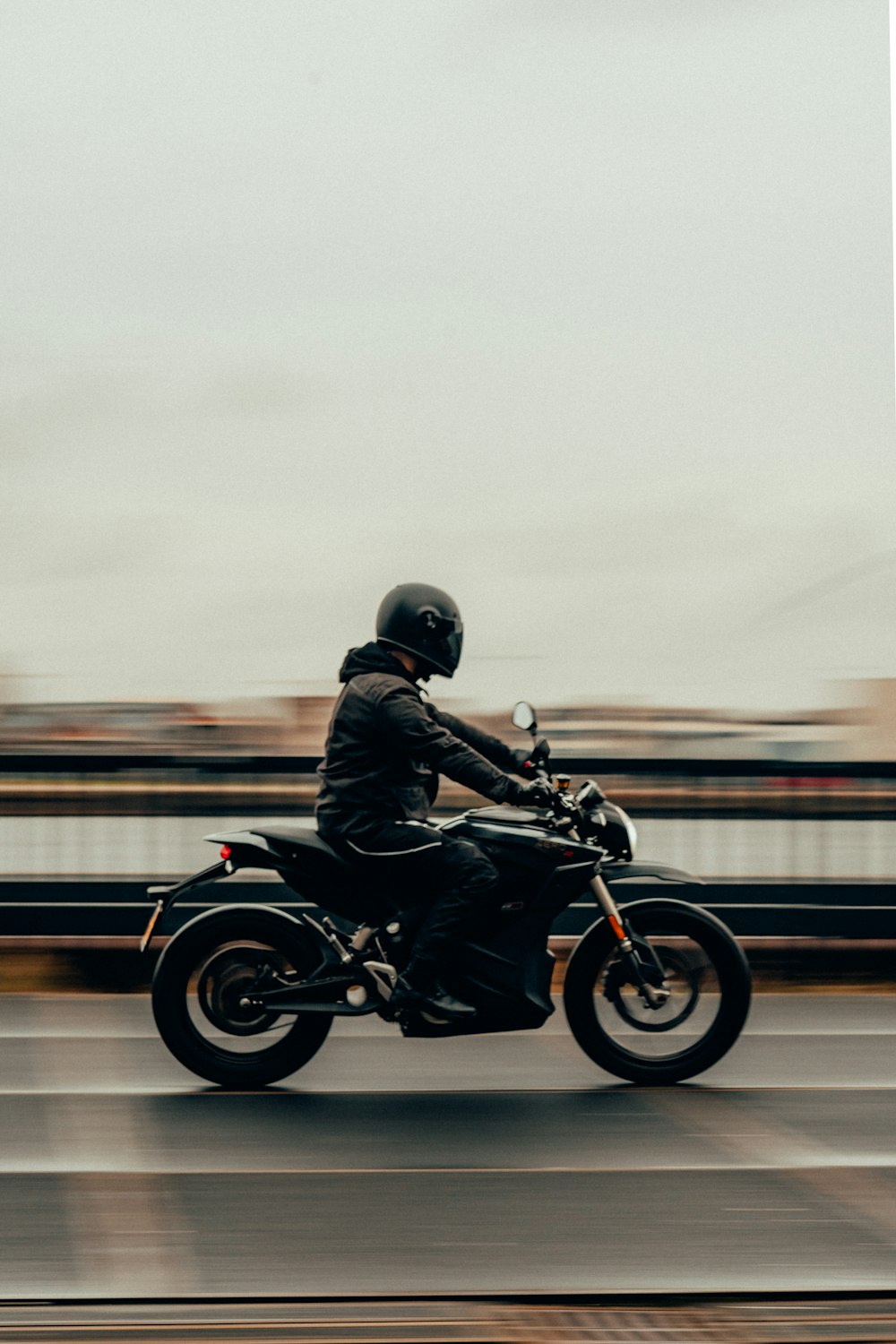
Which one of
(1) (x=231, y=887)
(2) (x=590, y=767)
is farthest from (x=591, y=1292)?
(2) (x=590, y=767)

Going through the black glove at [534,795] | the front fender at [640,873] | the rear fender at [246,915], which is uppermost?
the black glove at [534,795]

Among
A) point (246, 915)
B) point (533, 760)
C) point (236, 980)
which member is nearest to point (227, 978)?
point (236, 980)

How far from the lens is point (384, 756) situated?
6809 mm

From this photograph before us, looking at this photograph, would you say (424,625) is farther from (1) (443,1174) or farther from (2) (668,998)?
(1) (443,1174)

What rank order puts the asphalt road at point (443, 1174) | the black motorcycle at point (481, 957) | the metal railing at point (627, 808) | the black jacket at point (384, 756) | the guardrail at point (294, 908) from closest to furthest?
the asphalt road at point (443, 1174) < the black jacket at point (384, 756) < the black motorcycle at point (481, 957) < the guardrail at point (294, 908) < the metal railing at point (627, 808)

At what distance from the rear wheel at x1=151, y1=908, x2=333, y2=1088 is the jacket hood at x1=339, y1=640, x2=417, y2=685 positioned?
939 mm

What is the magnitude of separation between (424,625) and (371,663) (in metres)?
0.24

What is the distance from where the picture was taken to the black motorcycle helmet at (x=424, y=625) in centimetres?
693

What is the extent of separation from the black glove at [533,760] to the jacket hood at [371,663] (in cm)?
50

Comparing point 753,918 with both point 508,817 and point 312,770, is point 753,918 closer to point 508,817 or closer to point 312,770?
point 312,770

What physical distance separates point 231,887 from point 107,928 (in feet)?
2.36

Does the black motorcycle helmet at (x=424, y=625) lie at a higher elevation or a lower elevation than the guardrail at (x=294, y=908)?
higher

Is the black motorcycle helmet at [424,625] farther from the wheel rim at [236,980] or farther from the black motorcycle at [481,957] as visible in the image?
the wheel rim at [236,980]

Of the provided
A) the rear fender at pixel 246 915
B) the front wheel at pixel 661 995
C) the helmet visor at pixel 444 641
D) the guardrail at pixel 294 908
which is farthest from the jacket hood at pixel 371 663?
the guardrail at pixel 294 908
